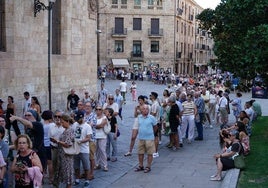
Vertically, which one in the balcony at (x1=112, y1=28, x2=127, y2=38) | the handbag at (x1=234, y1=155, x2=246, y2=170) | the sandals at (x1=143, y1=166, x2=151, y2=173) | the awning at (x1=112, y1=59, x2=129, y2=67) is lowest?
the sandals at (x1=143, y1=166, x2=151, y2=173)

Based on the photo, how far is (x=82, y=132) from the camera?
8656 mm

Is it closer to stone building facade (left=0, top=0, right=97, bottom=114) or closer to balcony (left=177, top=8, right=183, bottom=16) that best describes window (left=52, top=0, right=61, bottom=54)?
stone building facade (left=0, top=0, right=97, bottom=114)

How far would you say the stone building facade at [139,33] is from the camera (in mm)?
56438

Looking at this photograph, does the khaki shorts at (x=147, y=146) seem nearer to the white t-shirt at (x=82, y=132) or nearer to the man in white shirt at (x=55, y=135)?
the white t-shirt at (x=82, y=132)

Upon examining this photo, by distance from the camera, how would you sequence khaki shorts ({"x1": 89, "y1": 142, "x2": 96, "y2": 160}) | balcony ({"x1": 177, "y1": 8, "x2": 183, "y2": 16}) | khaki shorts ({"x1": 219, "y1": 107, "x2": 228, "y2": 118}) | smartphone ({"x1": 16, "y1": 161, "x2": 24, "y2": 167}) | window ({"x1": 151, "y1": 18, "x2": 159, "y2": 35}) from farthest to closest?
1. balcony ({"x1": 177, "y1": 8, "x2": 183, "y2": 16})
2. window ({"x1": 151, "y1": 18, "x2": 159, "y2": 35})
3. khaki shorts ({"x1": 219, "y1": 107, "x2": 228, "y2": 118})
4. khaki shorts ({"x1": 89, "y1": 142, "x2": 96, "y2": 160})
5. smartphone ({"x1": 16, "y1": 161, "x2": 24, "y2": 167})

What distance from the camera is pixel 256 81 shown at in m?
A: 12.7

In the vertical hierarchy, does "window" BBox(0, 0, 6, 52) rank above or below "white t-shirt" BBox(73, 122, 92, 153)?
above

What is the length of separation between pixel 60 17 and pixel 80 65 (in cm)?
276

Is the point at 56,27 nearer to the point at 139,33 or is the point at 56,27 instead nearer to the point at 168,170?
the point at 168,170

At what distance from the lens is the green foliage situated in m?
9.02

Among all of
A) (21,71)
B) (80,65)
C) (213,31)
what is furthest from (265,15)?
(80,65)

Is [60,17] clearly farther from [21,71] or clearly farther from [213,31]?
[213,31]

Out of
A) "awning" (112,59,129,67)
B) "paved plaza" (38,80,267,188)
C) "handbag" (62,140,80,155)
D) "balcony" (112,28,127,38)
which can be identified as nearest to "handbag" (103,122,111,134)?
"paved plaza" (38,80,267,188)

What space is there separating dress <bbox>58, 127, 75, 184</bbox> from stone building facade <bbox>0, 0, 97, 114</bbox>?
302 inches
